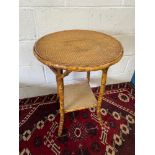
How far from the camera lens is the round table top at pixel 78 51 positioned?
87 cm

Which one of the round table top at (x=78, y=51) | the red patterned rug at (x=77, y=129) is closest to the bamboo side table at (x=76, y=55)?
the round table top at (x=78, y=51)

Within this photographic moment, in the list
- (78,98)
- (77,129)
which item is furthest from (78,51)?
(77,129)

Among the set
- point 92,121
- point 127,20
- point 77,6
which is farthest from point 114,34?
point 92,121

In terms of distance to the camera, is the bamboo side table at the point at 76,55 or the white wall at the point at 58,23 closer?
the bamboo side table at the point at 76,55

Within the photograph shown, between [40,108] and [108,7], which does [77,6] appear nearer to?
[108,7]

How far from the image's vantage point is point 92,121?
140 cm

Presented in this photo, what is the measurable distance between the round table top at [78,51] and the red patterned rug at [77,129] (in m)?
0.66

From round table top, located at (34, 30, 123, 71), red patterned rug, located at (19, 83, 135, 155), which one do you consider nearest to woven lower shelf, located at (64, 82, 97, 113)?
red patterned rug, located at (19, 83, 135, 155)

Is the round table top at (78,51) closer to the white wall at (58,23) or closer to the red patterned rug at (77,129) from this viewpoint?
the white wall at (58,23)

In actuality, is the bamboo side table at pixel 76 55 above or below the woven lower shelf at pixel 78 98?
above

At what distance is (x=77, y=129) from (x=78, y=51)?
26.6 inches

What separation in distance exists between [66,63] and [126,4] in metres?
0.87

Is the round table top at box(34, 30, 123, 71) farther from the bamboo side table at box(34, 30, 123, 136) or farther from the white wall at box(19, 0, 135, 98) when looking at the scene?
the white wall at box(19, 0, 135, 98)

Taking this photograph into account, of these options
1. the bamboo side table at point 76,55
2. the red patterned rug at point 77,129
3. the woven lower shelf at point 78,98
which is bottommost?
the red patterned rug at point 77,129
